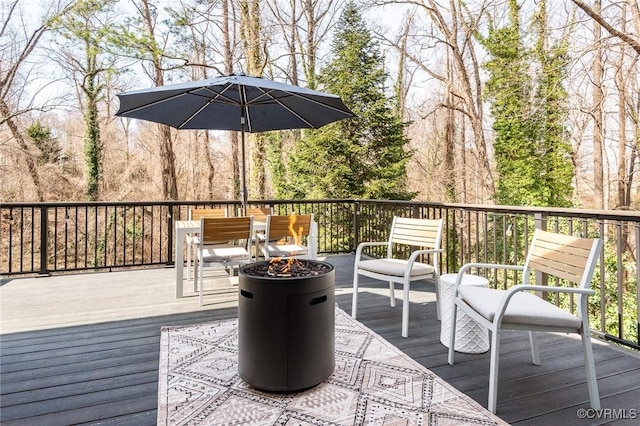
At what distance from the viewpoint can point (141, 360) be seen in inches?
99.6

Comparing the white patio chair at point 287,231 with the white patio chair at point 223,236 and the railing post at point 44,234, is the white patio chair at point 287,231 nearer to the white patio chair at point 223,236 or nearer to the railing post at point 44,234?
the white patio chair at point 223,236

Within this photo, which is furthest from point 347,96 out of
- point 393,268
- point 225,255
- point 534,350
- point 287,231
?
point 534,350

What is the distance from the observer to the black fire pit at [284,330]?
2.00 meters

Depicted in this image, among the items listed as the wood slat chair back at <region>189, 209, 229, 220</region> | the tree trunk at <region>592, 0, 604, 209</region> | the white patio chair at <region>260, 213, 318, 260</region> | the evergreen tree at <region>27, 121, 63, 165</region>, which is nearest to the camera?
the white patio chair at <region>260, 213, 318, 260</region>

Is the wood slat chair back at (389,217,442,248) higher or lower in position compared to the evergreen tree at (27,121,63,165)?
lower

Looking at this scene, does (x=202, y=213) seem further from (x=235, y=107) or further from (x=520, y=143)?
(x=520, y=143)

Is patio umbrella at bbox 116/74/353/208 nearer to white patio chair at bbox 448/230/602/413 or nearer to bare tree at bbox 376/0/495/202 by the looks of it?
white patio chair at bbox 448/230/602/413

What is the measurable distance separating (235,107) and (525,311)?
13.0ft

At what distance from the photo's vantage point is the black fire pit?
2002 millimetres

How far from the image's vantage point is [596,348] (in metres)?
2.74

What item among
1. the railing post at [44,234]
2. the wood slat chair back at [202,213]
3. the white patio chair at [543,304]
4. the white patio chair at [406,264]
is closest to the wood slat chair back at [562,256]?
the white patio chair at [543,304]

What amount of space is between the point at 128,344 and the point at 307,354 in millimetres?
1531

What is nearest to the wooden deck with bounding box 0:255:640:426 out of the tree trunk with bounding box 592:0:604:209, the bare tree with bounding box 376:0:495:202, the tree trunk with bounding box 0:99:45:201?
the tree trunk with bounding box 592:0:604:209

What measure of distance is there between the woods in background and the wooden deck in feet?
21.7
